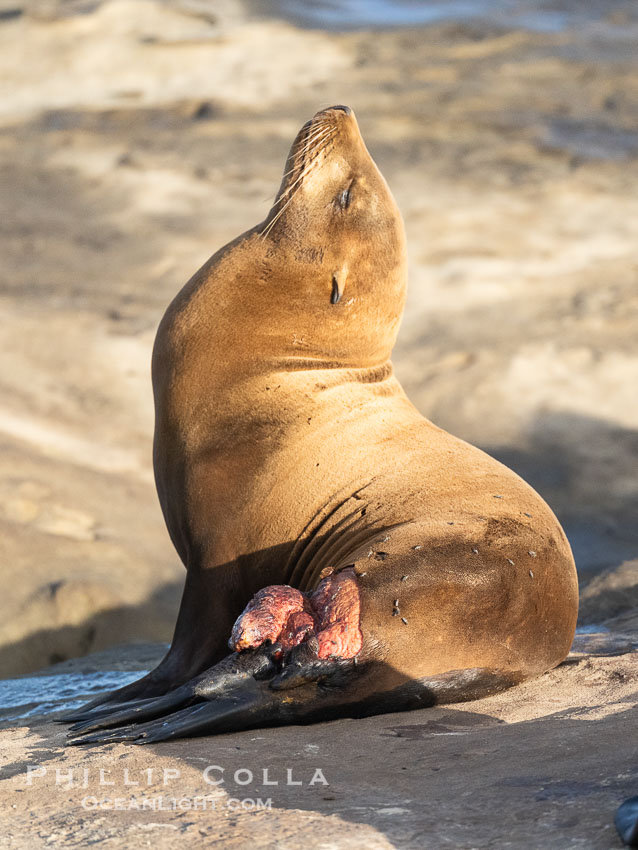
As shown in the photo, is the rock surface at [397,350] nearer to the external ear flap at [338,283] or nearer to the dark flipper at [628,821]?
the dark flipper at [628,821]

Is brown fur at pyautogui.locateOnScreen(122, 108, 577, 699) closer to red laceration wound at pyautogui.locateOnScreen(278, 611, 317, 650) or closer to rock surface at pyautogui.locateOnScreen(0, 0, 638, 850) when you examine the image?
red laceration wound at pyautogui.locateOnScreen(278, 611, 317, 650)

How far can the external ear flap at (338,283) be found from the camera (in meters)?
4.39

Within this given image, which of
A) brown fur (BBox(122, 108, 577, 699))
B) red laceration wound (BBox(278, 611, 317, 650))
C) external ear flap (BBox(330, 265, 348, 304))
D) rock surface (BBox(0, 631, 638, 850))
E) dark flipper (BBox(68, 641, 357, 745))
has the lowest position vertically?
rock surface (BBox(0, 631, 638, 850))

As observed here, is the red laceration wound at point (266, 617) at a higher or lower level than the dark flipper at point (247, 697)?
higher

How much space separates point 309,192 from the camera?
4559 mm

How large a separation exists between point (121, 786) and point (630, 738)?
117 cm

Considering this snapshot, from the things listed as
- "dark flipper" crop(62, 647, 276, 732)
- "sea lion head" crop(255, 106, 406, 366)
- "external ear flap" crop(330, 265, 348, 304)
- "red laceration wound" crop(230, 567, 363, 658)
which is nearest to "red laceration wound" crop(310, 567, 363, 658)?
"red laceration wound" crop(230, 567, 363, 658)

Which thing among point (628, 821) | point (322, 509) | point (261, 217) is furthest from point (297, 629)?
point (261, 217)

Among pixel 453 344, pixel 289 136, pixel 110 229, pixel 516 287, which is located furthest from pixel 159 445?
pixel 289 136

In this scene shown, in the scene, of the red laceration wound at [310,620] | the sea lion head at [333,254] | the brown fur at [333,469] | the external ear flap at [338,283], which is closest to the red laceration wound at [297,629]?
the red laceration wound at [310,620]

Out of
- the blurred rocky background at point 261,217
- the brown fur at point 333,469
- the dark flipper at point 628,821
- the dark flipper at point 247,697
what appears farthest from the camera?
the blurred rocky background at point 261,217

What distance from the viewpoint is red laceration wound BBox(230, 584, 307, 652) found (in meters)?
3.35

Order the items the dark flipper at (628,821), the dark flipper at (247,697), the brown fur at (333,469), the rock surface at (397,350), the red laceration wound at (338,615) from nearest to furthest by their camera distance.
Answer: the dark flipper at (628,821), the rock surface at (397,350), the dark flipper at (247,697), the red laceration wound at (338,615), the brown fur at (333,469)

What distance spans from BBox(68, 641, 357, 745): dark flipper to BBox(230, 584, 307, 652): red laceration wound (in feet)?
0.10
